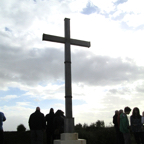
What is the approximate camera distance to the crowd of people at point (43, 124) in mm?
7367

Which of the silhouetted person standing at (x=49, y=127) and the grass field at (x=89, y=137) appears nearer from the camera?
the silhouetted person standing at (x=49, y=127)

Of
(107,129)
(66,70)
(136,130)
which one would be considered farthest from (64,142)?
→ (107,129)

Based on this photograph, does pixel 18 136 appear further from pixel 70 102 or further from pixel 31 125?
pixel 70 102

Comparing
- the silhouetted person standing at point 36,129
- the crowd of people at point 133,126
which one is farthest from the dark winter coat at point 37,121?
the crowd of people at point 133,126

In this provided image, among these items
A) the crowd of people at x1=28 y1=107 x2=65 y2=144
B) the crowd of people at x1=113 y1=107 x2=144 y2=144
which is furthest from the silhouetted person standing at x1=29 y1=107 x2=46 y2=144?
the crowd of people at x1=113 y1=107 x2=144 y2=144

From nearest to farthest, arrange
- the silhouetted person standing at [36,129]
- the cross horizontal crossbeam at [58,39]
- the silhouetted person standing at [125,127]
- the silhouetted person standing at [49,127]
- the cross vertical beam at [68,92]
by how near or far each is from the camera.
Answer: the cross vertical beam at [68,92]
the cross horizontal crossbeam at [58,39]
the silhouetted person standing at [125,127]
the silhouetted person standing at [36,129]
the silhouetted person standing at [49,127]

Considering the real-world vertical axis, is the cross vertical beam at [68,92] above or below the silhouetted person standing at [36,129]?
above

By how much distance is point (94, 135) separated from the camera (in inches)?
447

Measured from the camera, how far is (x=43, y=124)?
750 cm

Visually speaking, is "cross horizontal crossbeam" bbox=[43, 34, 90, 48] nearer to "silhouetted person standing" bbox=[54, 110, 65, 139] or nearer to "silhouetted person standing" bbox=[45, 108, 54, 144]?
"silhouetted person standing" bbox=[54, 110, 65, 139]

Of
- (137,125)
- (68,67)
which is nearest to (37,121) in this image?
(68,67)

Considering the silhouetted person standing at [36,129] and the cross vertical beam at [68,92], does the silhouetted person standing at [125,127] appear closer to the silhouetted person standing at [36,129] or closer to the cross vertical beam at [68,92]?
the cross vertical beam at [68,92]

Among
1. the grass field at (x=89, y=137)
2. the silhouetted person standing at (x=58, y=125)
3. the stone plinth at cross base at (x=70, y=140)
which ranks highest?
the silhouetted person standing at (x=58, y=125)

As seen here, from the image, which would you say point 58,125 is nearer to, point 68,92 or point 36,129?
point 36,129
